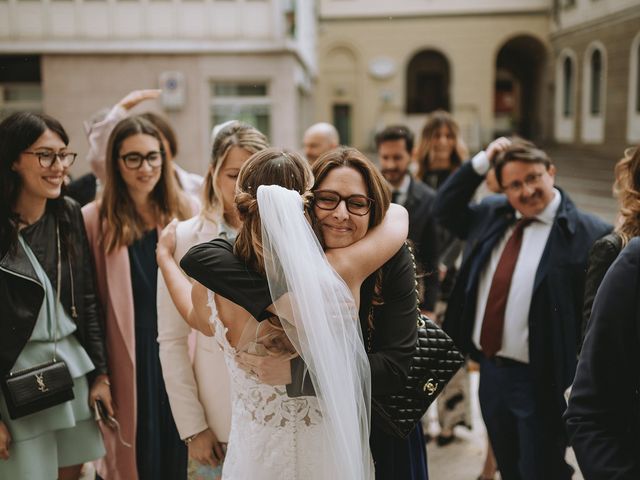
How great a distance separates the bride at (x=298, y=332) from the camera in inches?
65.7

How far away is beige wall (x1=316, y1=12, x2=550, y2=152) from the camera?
1053 inches

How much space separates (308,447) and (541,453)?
158 cm

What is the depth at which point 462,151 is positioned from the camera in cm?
486

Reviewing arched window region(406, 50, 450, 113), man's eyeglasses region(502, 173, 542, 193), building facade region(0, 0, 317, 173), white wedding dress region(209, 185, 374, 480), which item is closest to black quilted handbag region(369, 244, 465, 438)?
white wedding dress region(209, 185, 374, 480)

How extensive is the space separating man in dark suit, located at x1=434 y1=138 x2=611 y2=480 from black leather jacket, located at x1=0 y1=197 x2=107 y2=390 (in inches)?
73.0

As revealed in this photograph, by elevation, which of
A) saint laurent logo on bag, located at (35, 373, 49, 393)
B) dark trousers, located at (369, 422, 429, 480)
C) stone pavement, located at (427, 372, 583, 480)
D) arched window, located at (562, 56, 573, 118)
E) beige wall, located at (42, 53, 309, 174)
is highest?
arched window, located at (562, 56, 573, 118)

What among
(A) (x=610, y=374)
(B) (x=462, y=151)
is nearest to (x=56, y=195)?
(A) (x=610, y=374)

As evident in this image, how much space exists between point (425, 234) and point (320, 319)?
2.71 meters

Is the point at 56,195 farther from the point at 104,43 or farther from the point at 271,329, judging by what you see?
the point at 104,43

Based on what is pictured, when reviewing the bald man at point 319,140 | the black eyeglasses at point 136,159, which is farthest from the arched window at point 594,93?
the black eyeglasses at point 136,159

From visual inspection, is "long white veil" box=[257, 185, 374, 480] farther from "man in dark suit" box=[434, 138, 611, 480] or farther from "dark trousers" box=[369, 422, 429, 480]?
"man in dark suit" box=[434, 138, 611, 480]

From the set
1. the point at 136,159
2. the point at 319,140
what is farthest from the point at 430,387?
the point at 319,140

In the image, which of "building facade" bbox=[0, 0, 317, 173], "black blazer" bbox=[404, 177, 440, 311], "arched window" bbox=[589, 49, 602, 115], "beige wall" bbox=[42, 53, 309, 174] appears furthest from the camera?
"arched window" bbox=[589, 49, 602, 115]

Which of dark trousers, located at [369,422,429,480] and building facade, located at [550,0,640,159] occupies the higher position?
building facade, located at [550,0,640,159]
